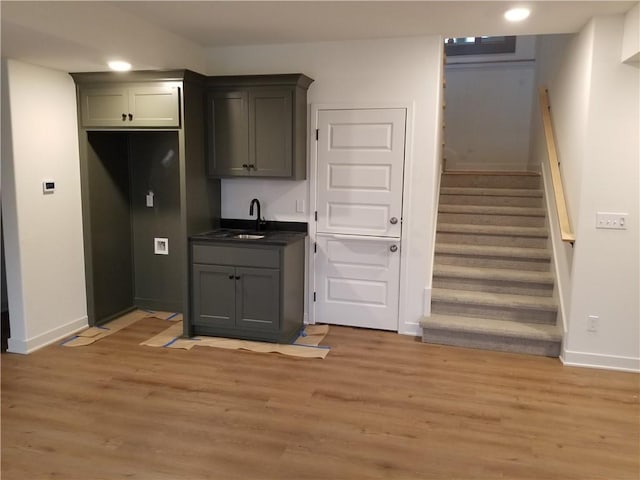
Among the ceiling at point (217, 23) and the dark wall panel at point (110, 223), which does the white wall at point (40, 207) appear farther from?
the ceiling at point (217, 23)

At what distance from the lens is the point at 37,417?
3.00 meters

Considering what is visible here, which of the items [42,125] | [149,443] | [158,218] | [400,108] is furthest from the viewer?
[158,218]

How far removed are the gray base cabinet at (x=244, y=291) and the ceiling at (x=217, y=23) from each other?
1.64 metres

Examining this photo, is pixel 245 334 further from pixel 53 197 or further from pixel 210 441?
pixel 53 197

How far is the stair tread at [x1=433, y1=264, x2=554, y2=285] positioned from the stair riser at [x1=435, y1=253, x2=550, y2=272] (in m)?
0.05

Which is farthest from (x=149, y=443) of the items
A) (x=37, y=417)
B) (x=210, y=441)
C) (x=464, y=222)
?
(x=464, y=222)

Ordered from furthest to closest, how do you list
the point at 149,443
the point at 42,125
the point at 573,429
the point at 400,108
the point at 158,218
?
the point at 158,218, the point at 400,108, the point at 42,125, the point at 573,429, the point at 149,443

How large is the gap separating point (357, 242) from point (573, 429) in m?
2.25

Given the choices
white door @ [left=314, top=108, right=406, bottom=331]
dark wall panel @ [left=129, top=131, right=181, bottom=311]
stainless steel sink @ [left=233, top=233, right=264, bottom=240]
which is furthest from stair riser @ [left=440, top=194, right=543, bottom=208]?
dark wall panel @ [left=129, top=131, right=181, bottom=311]

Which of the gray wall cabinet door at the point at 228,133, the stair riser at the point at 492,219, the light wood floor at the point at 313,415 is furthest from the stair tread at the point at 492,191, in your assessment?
the gray wall cabinet door at the point at 228,133

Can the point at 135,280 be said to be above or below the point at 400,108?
below

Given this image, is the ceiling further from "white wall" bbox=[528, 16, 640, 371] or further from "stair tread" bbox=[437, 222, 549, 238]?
"stair tread" bbox=[437, 222, 549, 238]

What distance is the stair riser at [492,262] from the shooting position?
4.58 meters

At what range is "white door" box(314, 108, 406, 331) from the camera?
4371 millimetres
